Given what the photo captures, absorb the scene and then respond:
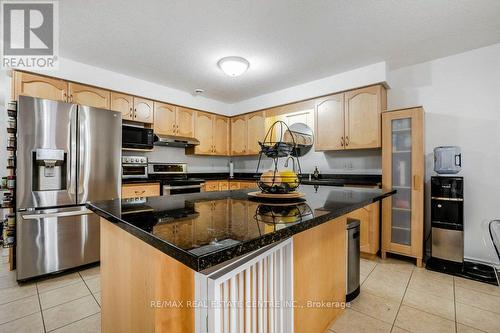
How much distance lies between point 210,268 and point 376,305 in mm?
1790

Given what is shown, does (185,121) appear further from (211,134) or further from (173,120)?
(211,134)

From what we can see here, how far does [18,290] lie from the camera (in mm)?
2102

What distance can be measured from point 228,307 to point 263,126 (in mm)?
3602

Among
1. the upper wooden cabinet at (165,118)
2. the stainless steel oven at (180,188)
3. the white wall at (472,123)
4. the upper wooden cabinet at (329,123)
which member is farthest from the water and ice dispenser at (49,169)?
the white wall at (472,123)

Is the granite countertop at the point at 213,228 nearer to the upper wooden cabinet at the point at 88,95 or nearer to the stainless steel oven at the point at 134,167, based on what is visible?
the stainless steel oven at the point at 134,167

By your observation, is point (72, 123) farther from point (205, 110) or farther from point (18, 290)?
point (205, 110)

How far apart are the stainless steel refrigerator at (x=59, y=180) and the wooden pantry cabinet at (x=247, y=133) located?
89.0 inches

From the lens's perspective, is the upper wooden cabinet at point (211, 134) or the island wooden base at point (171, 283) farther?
the upper wooden cabinet at point (211, 134)

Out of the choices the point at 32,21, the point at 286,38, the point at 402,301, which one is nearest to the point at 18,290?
the point at 32,21

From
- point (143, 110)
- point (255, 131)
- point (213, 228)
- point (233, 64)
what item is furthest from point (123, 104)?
point (213, 228)

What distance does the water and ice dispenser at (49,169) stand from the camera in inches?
89.6

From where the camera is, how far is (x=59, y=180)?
95.0 inches

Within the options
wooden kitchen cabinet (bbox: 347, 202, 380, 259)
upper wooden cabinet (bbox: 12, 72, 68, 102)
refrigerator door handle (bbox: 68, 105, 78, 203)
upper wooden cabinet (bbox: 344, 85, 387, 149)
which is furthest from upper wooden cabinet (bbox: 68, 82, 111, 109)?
wooden kitchen cabinet (bbox: 347, 202, 380, 259)

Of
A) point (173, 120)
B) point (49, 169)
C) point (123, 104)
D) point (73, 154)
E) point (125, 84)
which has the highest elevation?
point (125, 84)
